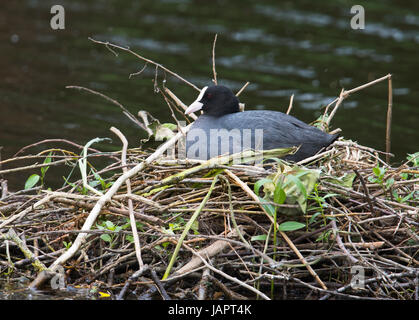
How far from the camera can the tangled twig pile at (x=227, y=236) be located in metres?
3.80

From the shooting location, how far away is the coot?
458 cm

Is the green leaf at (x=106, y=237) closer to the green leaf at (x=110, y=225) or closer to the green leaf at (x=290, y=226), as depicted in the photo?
the green leaf at (x=110, y=225)

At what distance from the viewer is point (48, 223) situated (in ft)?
14.1

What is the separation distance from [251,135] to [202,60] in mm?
5762

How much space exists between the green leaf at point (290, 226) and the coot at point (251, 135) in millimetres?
767

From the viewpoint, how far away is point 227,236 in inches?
155

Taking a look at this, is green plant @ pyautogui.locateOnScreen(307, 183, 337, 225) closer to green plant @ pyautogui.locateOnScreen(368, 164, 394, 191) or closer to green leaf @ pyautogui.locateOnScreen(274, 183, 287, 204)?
green leaf @ pyautogui.locateOnScreen(274, 183, 287, 204)

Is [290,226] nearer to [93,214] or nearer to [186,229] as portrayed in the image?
[186,229]

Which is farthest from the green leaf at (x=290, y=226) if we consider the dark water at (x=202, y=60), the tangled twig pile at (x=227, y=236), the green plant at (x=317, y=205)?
the dark water at (x=202, y=60)

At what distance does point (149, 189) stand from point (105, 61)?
6.32 metres

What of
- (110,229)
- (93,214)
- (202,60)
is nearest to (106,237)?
(110,229)
